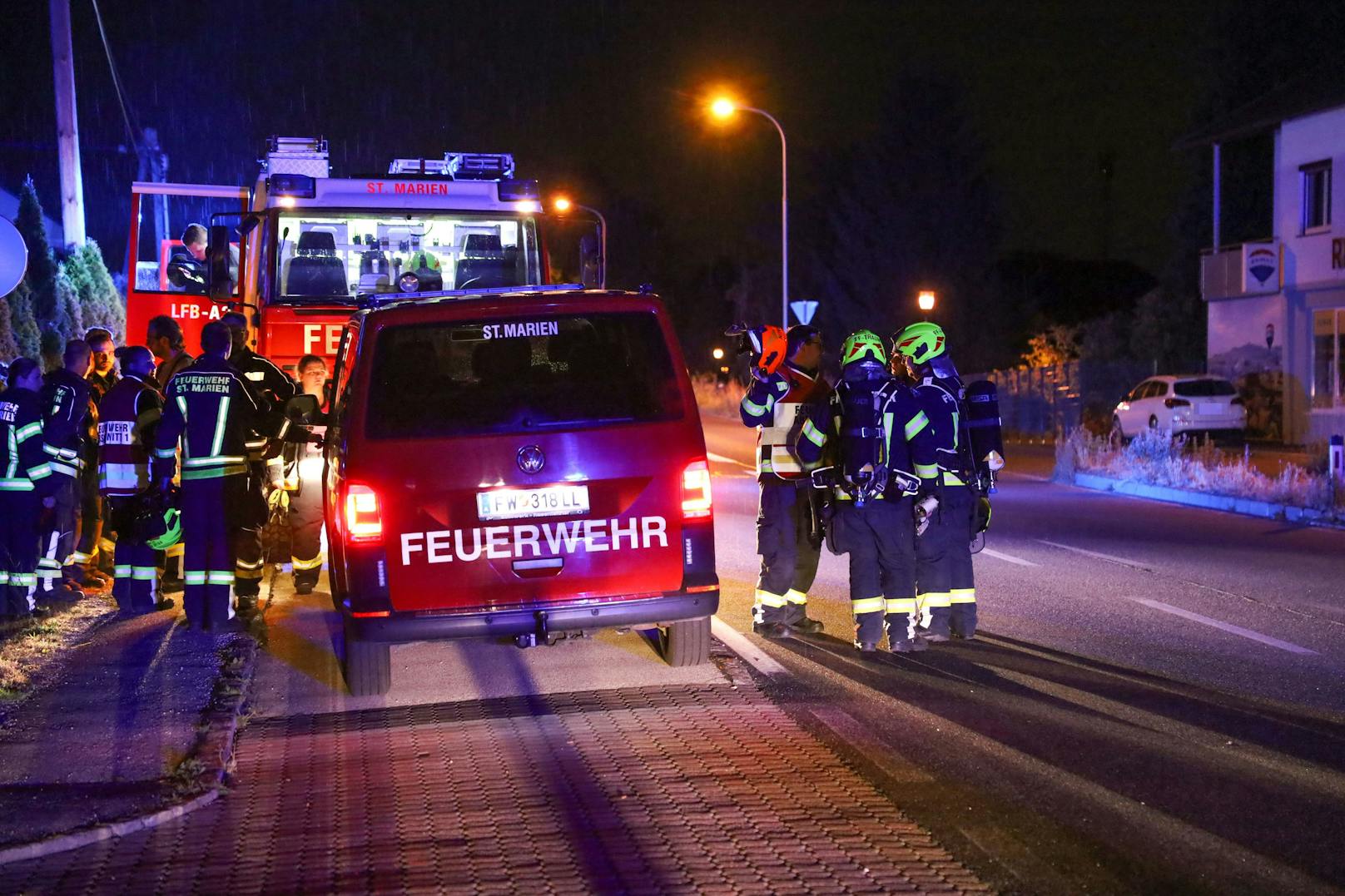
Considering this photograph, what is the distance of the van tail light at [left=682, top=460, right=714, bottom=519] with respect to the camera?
7.54 meters

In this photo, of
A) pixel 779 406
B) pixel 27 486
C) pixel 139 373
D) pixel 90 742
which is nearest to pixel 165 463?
pixel 139 373

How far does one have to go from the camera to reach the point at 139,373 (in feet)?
33.9

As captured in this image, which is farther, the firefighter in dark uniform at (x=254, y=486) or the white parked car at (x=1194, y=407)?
the white parked car at (x=1194, y=407)

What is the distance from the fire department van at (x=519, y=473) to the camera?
7305 millimetres

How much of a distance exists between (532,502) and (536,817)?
→ 190cm

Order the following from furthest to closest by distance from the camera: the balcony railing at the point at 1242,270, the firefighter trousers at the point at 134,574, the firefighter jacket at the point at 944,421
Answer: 1. the balcony railing at the point at 1242,270
2. the firefighter trousers at the point at 134,574
3. the firefighter jacket at the point at 944,421

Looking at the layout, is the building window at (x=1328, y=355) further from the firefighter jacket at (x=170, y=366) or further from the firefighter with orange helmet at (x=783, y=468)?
the firefighter jacket at (x=170, y=366)

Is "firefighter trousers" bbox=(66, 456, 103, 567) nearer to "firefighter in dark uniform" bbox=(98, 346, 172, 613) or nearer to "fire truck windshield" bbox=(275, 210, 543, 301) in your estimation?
"firefighter in dark uniform" bbox=(98, 346, 172, 613)

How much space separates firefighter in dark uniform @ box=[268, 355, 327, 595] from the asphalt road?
3.04 metres

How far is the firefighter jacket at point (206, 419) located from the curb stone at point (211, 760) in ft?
3.78

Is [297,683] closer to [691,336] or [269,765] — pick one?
[269,765]

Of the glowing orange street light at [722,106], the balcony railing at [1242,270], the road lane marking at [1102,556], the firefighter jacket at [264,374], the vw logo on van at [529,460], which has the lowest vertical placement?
the road lane marking at [1102,556]

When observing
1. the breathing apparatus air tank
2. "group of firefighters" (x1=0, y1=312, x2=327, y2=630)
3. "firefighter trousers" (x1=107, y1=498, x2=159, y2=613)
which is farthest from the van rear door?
"firefighter trousers" (x1=107, y1=498, x2=159, y2=613)

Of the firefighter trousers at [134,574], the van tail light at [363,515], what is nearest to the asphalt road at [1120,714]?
the van tail light at [363,515]
